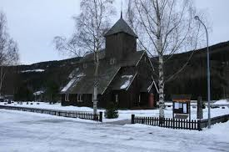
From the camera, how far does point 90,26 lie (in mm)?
27734

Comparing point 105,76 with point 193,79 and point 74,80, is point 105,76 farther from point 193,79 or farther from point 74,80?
point 193,79

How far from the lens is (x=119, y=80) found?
4353 cm

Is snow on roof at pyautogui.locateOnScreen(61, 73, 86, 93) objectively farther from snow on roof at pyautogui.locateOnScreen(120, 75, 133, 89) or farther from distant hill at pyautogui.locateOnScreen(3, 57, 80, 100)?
snow on roof at pyautogui.locateOnScreen(120, 75, 133, 89)

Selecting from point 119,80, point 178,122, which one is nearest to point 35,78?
point 119,80

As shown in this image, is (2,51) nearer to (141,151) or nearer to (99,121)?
(99,121)

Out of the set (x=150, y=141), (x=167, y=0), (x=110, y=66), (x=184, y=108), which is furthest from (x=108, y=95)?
(x=150, y=141)

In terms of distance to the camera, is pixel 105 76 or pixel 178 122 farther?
pixel 105 76

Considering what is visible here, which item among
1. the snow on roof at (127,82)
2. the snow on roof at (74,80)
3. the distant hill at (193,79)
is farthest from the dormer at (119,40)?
the distant hill at (193,79)

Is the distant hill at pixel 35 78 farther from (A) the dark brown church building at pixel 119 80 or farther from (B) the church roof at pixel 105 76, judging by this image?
(A) the dark brown church building at pixel 119 80

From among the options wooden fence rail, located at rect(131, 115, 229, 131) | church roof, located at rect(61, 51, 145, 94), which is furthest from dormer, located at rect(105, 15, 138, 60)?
wooden fence rail, located at rect(131, 115, 229, 131)

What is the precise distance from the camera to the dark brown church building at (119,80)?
138 feet

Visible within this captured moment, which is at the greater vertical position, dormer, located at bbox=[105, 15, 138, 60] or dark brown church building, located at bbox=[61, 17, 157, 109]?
dormer, located at bbox=[105, 15, 138, 60]

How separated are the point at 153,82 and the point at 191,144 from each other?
30.6 metres

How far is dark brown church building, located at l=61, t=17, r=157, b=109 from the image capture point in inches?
1654
